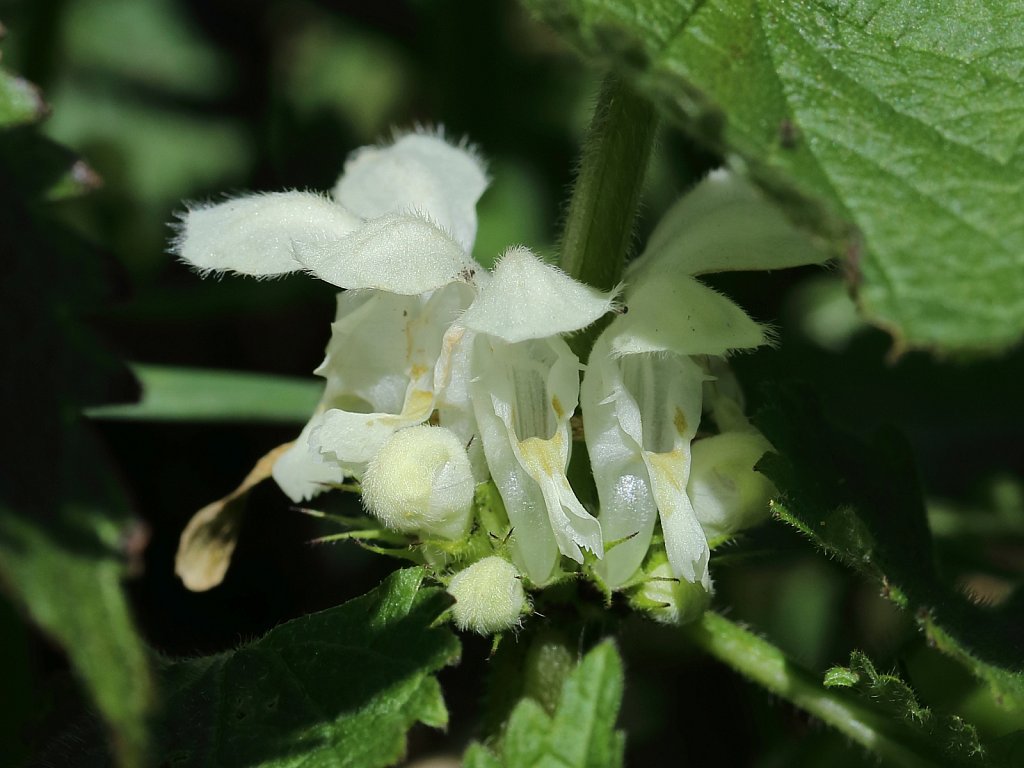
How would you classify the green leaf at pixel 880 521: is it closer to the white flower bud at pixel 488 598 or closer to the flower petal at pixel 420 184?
the white flower bud at pixel 488 598

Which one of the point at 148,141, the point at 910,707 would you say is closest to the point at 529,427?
the point at 910,707

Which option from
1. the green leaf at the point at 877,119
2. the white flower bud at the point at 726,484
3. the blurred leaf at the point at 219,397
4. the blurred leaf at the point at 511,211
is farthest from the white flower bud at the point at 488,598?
the blurred leaf at the point at 511,211

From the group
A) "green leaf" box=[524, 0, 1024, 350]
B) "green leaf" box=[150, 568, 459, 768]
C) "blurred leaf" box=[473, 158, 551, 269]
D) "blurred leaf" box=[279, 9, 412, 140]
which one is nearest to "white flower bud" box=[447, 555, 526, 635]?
"green leaf" box=[150, 568, 459, 768]

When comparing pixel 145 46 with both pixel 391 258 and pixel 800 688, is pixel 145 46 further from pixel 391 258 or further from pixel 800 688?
pixel 800 688

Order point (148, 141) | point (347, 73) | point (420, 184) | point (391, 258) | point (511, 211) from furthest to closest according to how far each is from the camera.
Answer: point (347, 73) → point (148, 141) → point (511, 211) → point (420, 184) → point (391, 258)

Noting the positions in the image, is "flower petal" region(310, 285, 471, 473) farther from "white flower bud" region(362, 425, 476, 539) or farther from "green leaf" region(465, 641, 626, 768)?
"green leaf" region(465, 641, 626, 768)

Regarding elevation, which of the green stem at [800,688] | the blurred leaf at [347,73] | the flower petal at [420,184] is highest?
the flower petal at [420,184]
